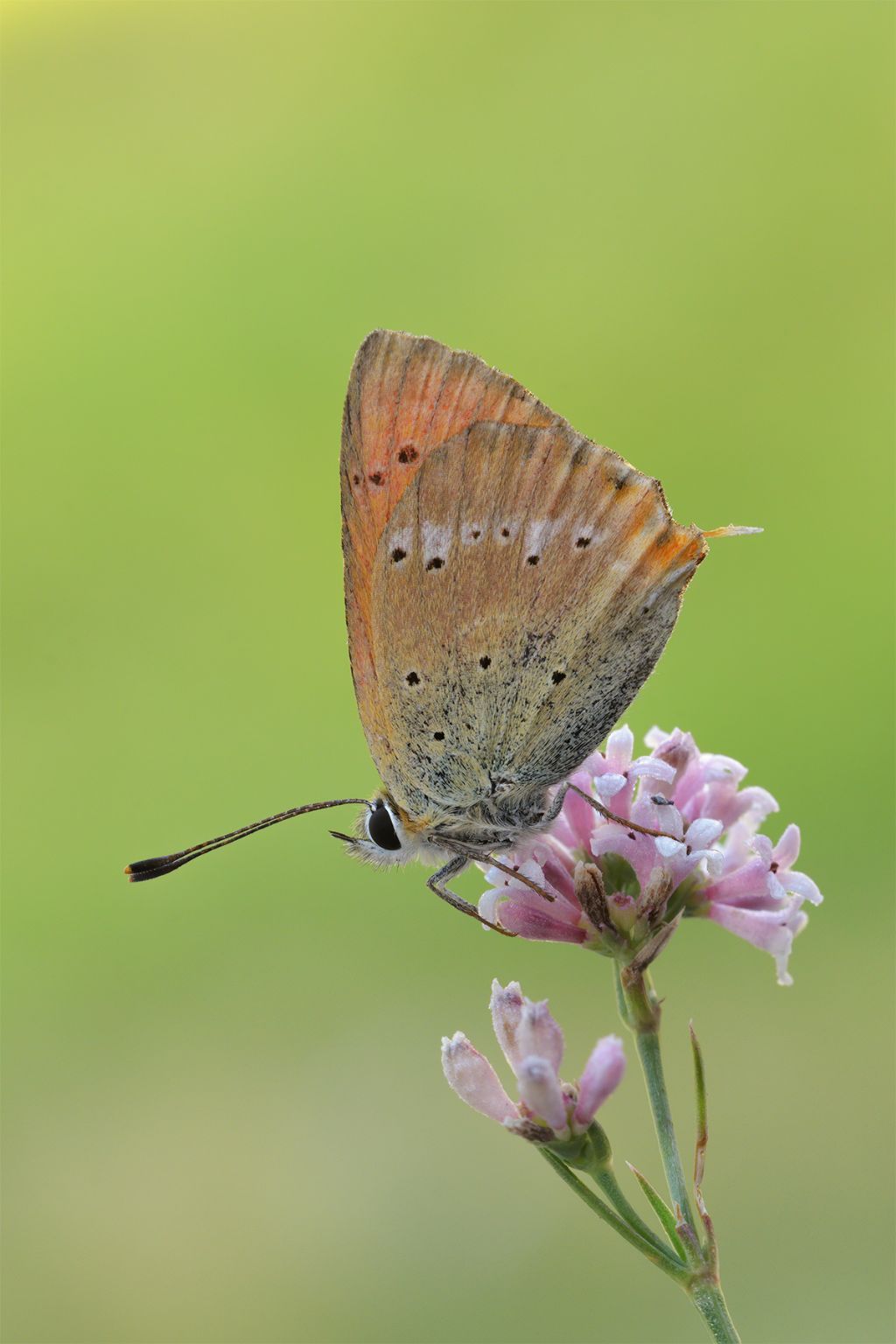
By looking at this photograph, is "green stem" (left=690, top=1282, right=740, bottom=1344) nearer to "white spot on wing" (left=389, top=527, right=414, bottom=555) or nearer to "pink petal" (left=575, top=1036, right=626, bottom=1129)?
"pink petal" (left=575, top=1036, right=626, bottom=1129)

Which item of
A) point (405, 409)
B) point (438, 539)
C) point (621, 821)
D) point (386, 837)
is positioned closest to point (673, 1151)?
point (621, 821)

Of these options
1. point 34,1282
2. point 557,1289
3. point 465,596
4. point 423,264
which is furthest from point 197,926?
point 423,264

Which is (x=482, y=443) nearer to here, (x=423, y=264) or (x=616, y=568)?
(x=616, y=568)

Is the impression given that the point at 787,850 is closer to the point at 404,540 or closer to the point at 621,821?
the point at 621,821

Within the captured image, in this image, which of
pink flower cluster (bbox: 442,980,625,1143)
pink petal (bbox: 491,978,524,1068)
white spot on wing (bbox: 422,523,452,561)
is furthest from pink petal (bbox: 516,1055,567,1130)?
white spot on wing (bbox: 422,523,452,561)

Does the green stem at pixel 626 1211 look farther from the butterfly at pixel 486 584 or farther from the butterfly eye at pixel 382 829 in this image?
the butterfly eye at pixel 382 829

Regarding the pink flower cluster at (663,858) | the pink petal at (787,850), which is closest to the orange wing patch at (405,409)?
the pink flower cluster at (663,858)

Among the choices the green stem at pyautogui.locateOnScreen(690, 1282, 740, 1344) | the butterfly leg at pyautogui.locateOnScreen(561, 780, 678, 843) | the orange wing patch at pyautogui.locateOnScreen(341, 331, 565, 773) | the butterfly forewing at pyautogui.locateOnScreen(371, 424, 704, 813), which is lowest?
the green stem at pyautogui.locateOnScreen(690, 1282, 740, 1344)
